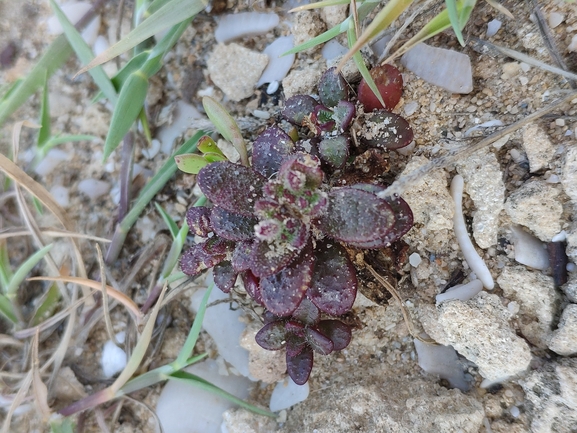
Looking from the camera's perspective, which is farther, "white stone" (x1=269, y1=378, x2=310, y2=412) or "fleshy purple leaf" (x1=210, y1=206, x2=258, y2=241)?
"white stone" (x1=269, y1=378, x2=310, y2=412)

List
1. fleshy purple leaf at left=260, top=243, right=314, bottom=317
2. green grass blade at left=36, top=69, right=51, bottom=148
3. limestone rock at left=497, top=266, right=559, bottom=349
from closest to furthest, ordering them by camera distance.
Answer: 1. fleshy purple leaf at left=260, top=243, right=314, bottom=317
2. limestone rock at left=497, top=266, right=559, bottom=349
3. green grass blade at left=36, top=69, right=51, bottom=148

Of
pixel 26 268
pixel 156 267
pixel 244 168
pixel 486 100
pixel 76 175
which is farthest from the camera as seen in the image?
pixel 76 175

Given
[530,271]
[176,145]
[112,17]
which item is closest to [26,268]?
[176,145]

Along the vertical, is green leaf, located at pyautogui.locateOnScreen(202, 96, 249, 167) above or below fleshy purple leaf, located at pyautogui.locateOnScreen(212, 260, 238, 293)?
above

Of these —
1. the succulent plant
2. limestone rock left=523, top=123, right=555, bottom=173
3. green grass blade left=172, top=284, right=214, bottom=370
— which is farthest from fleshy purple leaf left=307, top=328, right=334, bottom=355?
limestone rock left=523, top=123, right=555, bottom=173

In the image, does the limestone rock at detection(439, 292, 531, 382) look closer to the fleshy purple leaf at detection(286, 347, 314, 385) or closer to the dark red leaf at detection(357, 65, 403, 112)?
the fleshy purple leaf at detection(286, 347, 314, 385)

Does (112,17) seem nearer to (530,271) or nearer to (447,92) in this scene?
(447,92)

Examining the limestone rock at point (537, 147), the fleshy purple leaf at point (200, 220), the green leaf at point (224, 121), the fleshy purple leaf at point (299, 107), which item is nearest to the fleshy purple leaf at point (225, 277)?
the fleshy purple leaf at point (200, 220)

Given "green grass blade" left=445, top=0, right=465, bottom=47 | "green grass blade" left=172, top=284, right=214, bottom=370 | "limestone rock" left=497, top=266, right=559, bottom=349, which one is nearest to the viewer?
"green grass blade" left=445, top=0, right=465, bottom=47
